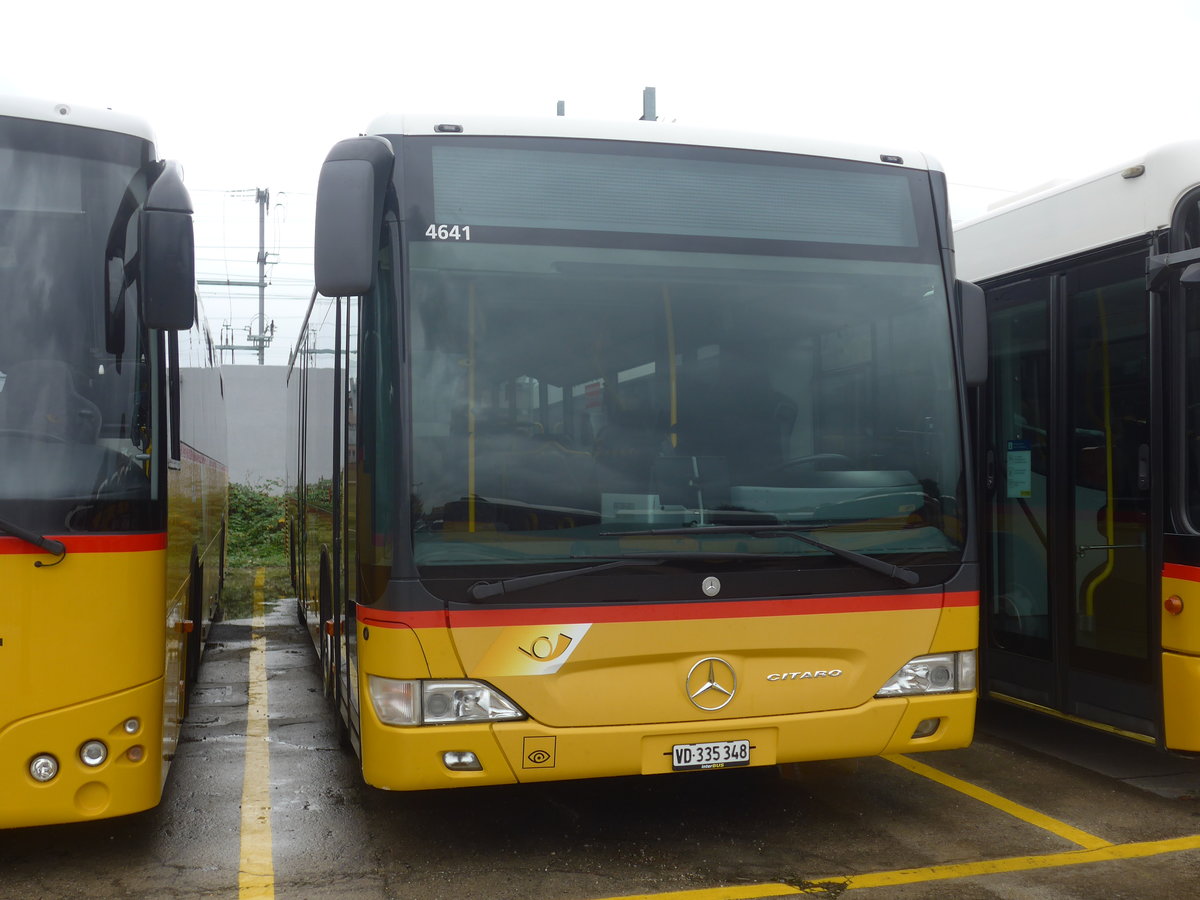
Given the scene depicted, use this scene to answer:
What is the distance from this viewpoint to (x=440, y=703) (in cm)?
433

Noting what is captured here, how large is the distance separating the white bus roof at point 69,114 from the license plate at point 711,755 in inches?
127

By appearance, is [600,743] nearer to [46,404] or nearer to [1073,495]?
[46,404]

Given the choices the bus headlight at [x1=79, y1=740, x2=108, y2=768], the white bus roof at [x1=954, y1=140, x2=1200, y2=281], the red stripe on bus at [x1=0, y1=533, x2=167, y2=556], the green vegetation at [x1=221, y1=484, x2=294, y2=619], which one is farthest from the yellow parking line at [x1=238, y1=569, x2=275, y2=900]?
the green vegetation at [x1=221, y1=484, x2=294, y2=619]

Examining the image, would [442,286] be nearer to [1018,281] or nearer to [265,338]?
[1018,281]

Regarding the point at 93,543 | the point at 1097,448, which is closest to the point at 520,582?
the point at 93,543

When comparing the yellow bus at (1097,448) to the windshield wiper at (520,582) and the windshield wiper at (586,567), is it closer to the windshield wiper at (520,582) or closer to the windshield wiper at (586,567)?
the windshield wiper at (586,567)

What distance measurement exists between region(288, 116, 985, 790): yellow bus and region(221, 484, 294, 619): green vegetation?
35.3ft

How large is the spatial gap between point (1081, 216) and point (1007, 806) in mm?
3062

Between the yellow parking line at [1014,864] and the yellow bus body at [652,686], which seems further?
the yellow parking line at [1014,864]

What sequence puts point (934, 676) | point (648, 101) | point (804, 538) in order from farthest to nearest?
point (648, 101) → point (934, 676) → point (804, 538)

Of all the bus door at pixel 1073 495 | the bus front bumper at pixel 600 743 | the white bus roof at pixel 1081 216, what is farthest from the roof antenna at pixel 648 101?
the bus front bumper at pixel 600 743

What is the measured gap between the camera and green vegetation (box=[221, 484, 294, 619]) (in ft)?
52.0

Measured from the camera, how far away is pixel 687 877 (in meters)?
4.66

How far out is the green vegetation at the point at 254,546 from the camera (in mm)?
15859
